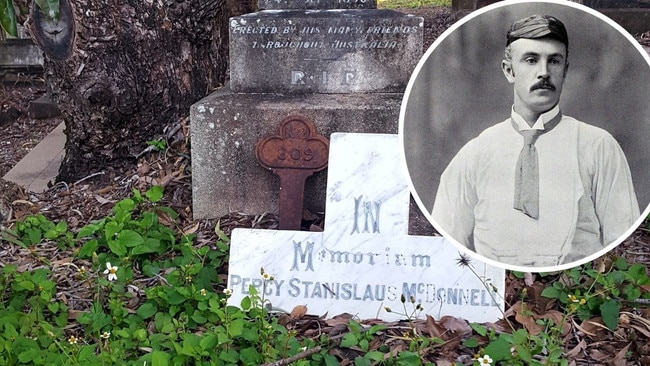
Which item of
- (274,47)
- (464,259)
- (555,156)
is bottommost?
(464,259)

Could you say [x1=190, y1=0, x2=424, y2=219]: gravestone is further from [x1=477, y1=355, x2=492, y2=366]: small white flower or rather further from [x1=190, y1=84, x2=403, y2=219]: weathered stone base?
[x1=477, y1=355, x2=492, y2=366]: small white flower

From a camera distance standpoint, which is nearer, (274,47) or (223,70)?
(274,47)

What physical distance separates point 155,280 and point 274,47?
1.10 meters

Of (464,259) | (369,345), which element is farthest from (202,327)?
(464,259)

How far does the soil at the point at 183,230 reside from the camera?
2.19 metres

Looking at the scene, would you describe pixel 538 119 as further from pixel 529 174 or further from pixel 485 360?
pixel 485 360

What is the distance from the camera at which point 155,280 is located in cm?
259

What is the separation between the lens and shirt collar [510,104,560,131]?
192 cm

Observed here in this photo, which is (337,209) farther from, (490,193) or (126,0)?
(126,0)

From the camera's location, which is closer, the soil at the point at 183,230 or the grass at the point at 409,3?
the soil at the point at 183,230

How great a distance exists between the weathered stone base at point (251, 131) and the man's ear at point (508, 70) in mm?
866

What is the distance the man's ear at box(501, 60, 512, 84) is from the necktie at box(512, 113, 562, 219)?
128 millimetres

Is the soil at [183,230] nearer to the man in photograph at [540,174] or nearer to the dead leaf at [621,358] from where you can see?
the dead leaf at [621,358]

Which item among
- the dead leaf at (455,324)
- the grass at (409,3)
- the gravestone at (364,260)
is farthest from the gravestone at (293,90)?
the grass at (409,3)
